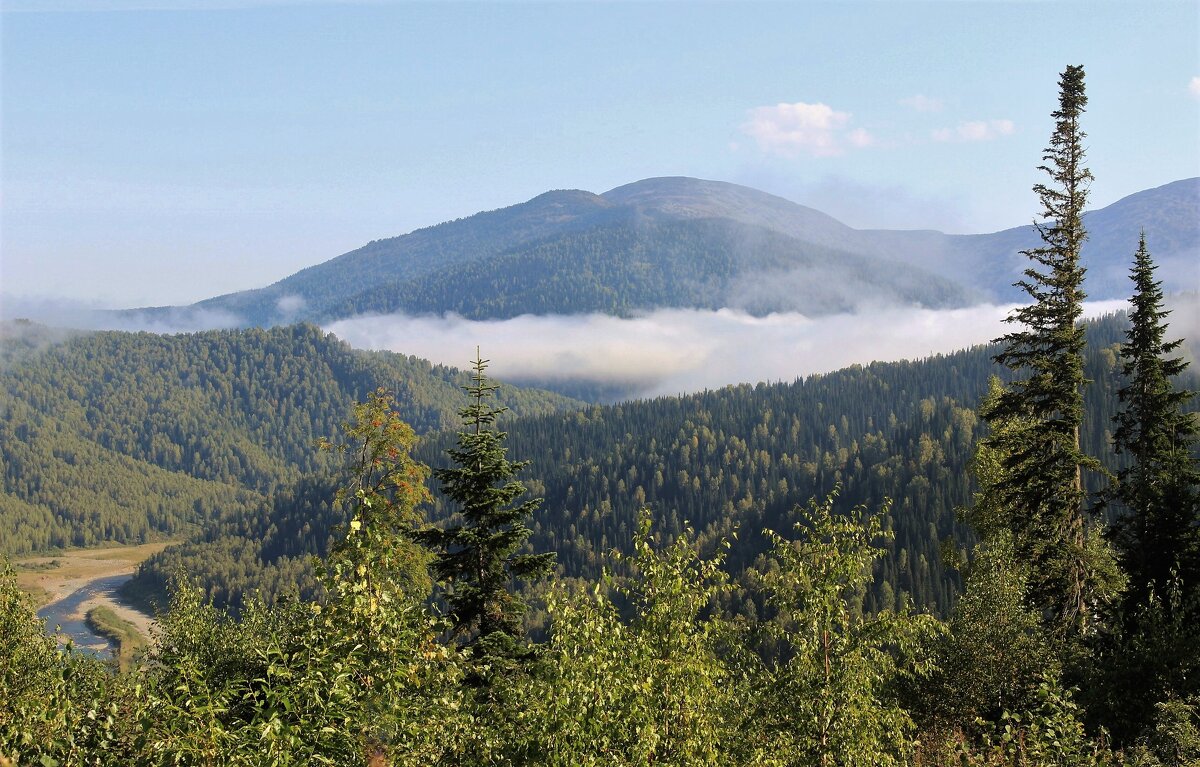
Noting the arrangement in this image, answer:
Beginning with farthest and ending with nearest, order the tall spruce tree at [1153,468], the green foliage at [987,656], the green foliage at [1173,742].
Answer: the tall spruce tree at [1153,468]
the green foliage at [987,656]
the green foliage at [1173,742]

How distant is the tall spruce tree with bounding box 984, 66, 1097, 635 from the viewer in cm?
3822

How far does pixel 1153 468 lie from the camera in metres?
41.4

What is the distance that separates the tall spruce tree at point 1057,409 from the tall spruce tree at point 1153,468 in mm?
2825

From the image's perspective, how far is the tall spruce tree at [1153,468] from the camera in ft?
129

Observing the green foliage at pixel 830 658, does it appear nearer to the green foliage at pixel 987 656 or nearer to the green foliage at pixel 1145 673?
the green foliage at pixel 1145 673

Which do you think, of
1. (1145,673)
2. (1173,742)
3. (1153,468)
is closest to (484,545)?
(1173,742)

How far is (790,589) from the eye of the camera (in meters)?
22.7

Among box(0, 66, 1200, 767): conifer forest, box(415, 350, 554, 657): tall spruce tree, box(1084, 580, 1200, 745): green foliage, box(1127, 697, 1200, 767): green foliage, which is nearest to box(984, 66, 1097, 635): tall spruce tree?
box(0, 66, 1200, 767): conifer forest

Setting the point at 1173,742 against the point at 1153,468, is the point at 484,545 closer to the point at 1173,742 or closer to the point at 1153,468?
the point at 1173,742

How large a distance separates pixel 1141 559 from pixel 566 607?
32429 mm

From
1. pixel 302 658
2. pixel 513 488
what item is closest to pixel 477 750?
pixel 302 658

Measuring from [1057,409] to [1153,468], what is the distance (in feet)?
23.1

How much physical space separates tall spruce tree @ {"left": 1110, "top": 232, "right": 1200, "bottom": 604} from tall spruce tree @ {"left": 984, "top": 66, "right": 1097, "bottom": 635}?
2825 mm

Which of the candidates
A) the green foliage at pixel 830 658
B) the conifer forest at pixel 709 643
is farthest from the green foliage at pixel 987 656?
the green foliage at pixel 830 658
